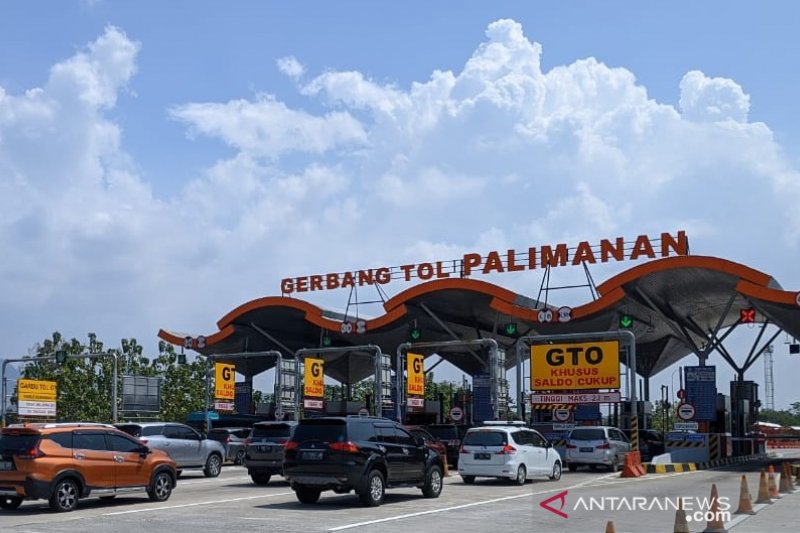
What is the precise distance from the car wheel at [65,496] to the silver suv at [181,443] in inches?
320

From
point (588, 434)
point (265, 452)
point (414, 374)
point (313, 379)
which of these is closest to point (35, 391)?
point (313, 379)

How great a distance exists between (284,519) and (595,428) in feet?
61.0

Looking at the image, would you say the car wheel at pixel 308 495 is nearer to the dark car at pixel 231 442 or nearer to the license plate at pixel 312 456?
the license plate at pixel 312 456

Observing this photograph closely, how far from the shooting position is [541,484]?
26344 millimetres

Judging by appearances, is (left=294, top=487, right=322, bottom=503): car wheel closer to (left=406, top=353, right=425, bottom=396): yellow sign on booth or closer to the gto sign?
the gto sign

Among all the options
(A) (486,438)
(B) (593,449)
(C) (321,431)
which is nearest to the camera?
(C) (321,431)

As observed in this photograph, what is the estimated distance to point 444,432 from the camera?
35.5 meters

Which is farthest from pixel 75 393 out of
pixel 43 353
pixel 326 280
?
pixel 326 280

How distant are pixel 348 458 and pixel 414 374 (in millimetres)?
25496

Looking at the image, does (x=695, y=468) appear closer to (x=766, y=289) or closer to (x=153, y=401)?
(x=766, y=289)

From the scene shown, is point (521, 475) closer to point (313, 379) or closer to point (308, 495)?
point (308, 495)

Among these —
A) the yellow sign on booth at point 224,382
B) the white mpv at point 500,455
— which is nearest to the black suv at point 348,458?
the white mpv at point 500,455

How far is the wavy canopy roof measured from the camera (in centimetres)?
4088

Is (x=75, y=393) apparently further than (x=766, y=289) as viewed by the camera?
Yes
